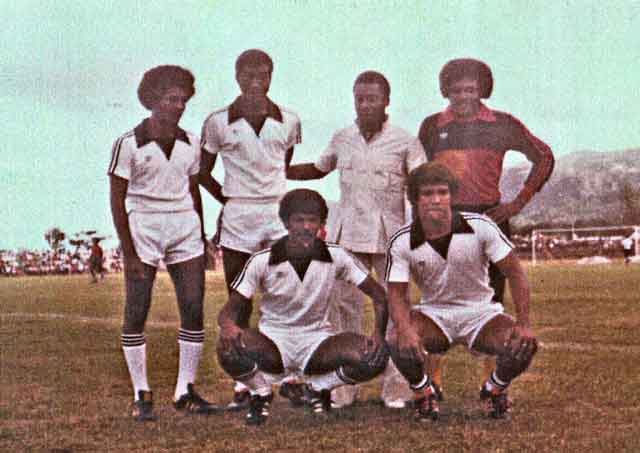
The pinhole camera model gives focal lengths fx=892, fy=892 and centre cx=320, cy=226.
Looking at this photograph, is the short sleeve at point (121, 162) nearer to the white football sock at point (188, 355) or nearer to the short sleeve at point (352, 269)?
the white football sock at point (188, 355)

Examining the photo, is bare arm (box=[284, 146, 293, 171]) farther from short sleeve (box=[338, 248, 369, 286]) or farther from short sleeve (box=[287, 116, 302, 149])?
short sleeve (box=[338, 248, 369, 286])

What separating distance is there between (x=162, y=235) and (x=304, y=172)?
613mm

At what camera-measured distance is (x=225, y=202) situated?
348 cm

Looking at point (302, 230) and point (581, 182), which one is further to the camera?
point (581, 182)

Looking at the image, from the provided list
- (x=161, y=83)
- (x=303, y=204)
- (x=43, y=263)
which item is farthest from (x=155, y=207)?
(x=43, y=263)

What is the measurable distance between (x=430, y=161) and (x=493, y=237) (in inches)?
14.8

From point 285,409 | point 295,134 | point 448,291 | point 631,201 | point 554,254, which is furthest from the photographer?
point 554,254

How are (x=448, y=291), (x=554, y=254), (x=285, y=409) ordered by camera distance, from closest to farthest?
(x=448, y=291) < (x=285, y=409) < (x=554, y=254)

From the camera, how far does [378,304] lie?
321 centimetres

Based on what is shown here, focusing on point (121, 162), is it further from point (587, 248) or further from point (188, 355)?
point (587, 248)

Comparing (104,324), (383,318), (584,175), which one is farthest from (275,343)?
(104,324)

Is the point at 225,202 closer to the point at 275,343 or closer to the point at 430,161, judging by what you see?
the point at 275,343

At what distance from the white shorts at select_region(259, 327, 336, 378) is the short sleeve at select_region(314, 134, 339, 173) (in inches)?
25.7

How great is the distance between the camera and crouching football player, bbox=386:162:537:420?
312 centimetres
